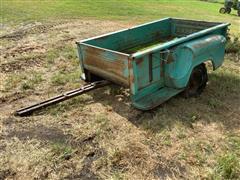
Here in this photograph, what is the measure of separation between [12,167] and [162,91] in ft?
8.04

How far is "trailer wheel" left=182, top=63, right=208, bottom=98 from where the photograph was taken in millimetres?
5145

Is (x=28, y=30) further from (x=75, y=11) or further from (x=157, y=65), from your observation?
(x=157, y=65)

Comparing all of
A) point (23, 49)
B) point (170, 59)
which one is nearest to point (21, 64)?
point (23, 49)

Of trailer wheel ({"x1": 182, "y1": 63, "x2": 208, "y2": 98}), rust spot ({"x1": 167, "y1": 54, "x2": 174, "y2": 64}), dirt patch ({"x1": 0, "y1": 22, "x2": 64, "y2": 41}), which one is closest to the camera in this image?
rust spot ({"x1": 167, "y1": 54, "x2": 174, "y2": 64})

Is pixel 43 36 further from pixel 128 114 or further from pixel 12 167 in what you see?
pixel 12 167

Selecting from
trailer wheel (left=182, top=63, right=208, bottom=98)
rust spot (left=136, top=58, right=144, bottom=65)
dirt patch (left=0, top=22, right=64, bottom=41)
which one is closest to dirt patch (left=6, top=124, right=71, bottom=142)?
rust spot (left=136, top=58, right=144, bottom=65)

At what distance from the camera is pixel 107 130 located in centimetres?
429

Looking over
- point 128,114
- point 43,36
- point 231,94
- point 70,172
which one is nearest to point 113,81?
point 128,114

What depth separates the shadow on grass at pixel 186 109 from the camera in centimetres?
449

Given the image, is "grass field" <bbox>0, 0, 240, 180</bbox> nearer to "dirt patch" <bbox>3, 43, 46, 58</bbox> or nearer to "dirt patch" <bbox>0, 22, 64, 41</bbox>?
"dirt patch" <bbox>3, 43, 46, 58</bbox>

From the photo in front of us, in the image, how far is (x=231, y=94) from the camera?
5398 millimetres

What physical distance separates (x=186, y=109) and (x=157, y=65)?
2.76 feet

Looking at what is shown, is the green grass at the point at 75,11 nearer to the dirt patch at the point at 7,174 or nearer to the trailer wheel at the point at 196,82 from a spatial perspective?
A: the trailer wheel at the point at 196,82

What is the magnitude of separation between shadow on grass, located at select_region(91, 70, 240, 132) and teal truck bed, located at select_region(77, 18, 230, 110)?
0.19 metres
